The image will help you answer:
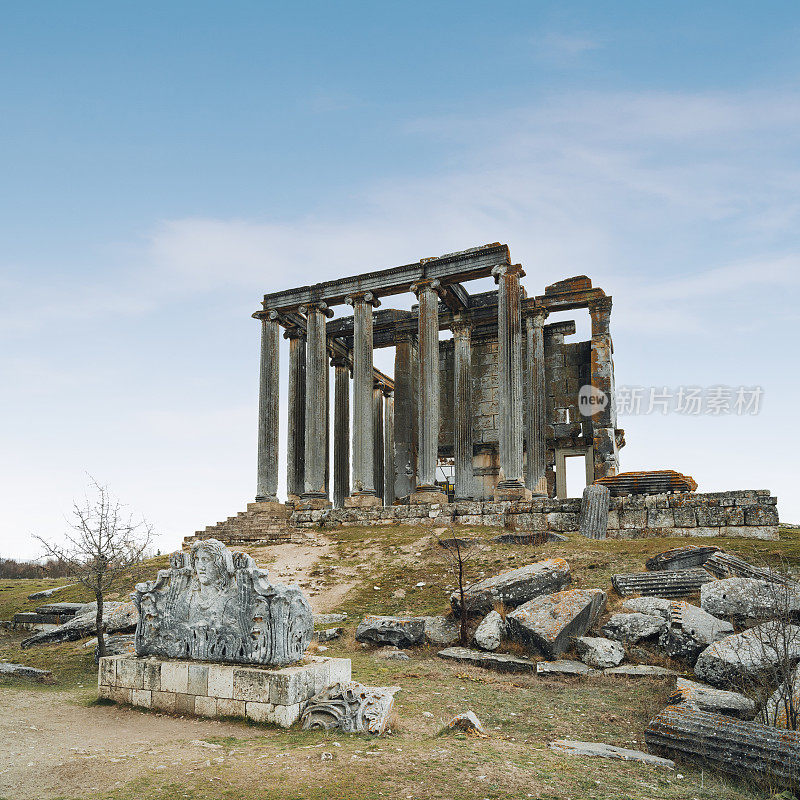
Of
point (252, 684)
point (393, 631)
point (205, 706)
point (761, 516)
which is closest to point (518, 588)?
point (393, 631)

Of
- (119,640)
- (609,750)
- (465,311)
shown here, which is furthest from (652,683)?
(465,311)

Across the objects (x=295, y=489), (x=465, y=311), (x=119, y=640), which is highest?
Answer: (x=465, y=311)

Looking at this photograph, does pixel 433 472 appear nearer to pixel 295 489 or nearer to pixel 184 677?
pixel 295 489

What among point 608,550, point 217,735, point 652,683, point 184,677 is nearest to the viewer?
point 217,735

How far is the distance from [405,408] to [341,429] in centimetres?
396

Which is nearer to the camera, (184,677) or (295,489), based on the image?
(184,677)

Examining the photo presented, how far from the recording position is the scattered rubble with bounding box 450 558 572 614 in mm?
13969

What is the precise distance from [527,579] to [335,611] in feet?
16.0

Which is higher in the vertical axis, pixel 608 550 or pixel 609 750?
pixel 608 550

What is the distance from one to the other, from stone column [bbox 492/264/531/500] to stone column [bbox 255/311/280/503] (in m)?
10.2

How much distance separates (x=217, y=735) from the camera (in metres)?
8.16

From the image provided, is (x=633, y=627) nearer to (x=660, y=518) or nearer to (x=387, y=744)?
(x=387, y=744)

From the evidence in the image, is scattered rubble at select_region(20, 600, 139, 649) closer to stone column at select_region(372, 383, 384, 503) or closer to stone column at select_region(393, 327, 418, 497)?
stone column at select_region(393, 327, 418, 497)

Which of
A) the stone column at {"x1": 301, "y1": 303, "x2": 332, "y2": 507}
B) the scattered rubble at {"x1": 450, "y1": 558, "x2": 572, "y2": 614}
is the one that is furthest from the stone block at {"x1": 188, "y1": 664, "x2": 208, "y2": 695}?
the stone column at {"x1": 301, "y1": 303, "x2": 332, "y2": 507}
